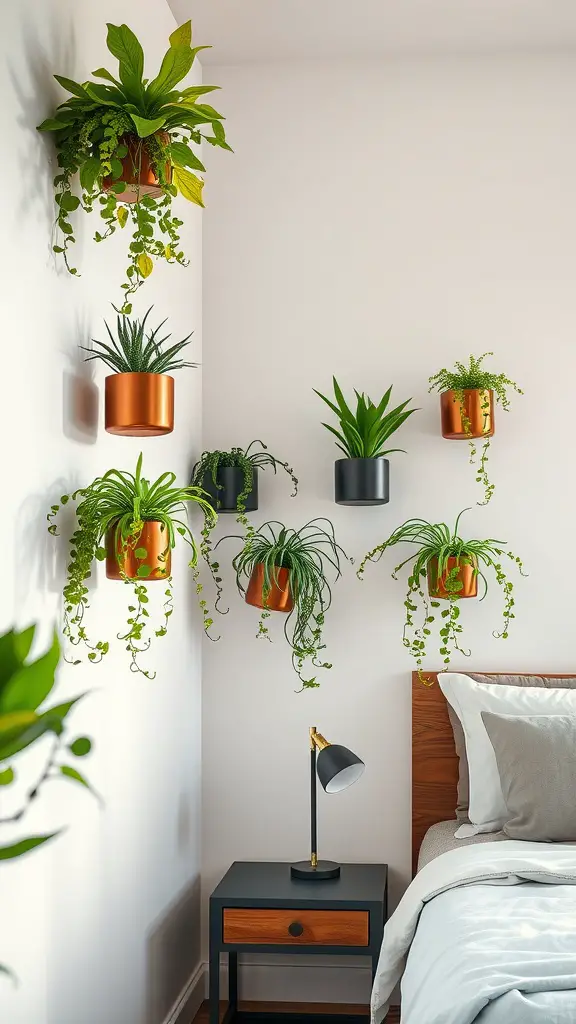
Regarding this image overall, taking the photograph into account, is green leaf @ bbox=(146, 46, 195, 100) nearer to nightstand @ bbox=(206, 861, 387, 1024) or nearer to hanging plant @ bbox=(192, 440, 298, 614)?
hanging plant @ bbox=(192, 440, 298, 614)

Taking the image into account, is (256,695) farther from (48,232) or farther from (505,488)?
(48,232)

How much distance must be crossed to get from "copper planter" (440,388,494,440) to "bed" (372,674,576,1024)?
2.85ft

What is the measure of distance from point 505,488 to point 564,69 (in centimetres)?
149

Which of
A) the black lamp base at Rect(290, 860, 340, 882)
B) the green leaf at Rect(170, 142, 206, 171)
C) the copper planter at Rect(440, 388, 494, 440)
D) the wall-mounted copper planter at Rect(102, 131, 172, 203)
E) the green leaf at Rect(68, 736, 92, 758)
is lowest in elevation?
the black lamp base at Rect(290, 860, 340, 882)

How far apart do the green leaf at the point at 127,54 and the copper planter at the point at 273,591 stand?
152 cm

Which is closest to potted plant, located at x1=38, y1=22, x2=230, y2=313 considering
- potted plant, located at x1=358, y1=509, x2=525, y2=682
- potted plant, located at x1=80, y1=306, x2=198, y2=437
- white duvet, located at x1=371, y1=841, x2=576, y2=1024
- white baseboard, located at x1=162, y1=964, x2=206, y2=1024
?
potted plant, located at x1=80, y1=306, x2=198, y2=437

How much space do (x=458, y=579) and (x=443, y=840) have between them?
80 centimetres

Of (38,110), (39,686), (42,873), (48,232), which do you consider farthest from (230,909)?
(39,686)

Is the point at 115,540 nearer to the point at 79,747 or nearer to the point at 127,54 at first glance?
the point at 127,54

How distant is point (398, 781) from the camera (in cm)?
319

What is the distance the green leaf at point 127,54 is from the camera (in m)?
1.98

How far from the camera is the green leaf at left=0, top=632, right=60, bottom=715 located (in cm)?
61

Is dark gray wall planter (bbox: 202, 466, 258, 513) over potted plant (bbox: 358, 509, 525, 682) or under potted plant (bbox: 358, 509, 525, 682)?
over

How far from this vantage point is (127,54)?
200 centimetres
